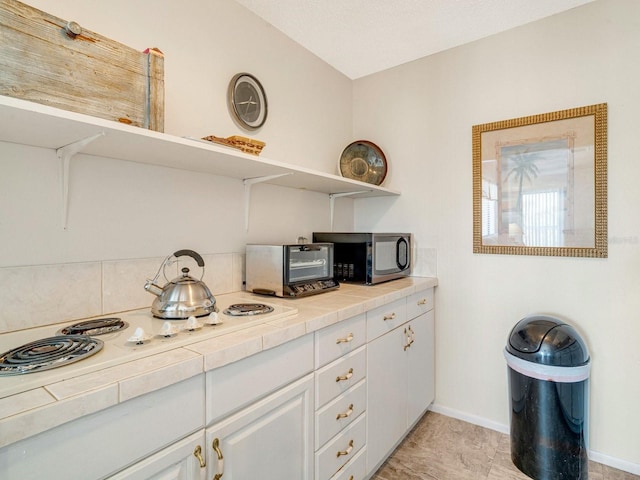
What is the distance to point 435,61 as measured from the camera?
2289mm

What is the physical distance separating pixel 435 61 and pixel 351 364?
2061mm

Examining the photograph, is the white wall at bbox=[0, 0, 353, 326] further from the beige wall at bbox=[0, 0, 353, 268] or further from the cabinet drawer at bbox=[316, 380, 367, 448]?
the cabinet drawer at bbox=[316, 380, 367, 448]

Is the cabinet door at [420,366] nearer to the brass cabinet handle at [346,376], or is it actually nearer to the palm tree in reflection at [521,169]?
the brass cabinet handle at [346,376]

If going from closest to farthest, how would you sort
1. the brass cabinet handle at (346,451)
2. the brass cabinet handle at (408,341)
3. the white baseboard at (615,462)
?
the brass cabinet handle at (346,451)
the white baseboard at (615,462)
the brass cabinet handle at (408,341)

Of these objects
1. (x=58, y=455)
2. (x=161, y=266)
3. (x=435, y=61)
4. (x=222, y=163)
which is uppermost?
(x=435, y=61)

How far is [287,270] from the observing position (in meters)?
1.57

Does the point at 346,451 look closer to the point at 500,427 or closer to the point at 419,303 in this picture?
the point at 419,303

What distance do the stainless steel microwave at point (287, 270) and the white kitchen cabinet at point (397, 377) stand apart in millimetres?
341

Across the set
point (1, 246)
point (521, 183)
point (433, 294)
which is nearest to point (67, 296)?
point (1, 246)

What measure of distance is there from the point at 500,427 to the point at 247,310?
1846 mm

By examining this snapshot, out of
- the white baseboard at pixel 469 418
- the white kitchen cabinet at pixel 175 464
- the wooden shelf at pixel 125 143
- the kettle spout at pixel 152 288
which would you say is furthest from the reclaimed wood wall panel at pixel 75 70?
the white baseboard at pixel 469 418

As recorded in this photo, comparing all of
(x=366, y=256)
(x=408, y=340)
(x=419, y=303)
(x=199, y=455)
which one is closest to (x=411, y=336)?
(x=408, y=340)

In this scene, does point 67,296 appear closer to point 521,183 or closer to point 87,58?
point 87,58

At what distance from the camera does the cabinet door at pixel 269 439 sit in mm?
945
